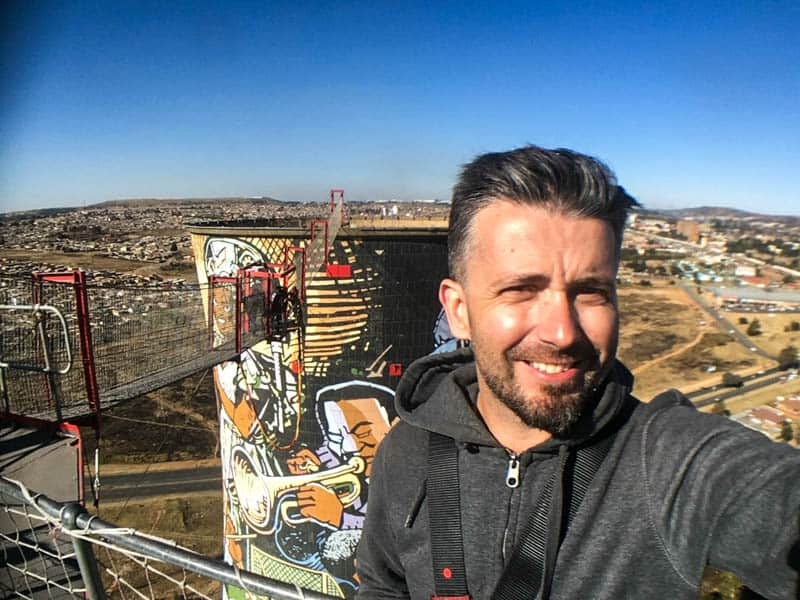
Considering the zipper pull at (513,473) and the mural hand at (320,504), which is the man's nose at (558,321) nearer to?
the zipper pull at (513,473)

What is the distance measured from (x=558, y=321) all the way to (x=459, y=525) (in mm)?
680

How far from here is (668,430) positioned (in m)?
1.38

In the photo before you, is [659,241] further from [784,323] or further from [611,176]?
[611,176]

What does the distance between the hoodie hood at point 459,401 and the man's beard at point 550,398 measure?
1.5 inches

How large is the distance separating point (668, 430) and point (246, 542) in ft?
31.6

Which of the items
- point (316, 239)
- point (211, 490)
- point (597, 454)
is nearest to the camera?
point (597, 454)

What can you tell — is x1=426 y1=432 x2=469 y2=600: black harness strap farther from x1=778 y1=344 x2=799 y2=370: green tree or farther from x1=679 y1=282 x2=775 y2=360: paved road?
Answer: x1=679 y1=282 x2=775 y2=360: paved road

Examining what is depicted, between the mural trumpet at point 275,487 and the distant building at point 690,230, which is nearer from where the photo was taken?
the mural trumpet at point 275,487

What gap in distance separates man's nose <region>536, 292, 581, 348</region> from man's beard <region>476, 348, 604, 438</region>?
0.18 ft

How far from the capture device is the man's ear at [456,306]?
1.64m

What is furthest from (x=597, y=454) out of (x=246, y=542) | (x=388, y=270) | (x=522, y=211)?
(x=246, y=542)

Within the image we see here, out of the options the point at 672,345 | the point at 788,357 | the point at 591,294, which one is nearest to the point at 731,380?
the point at 788,357

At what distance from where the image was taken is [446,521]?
1.53 m

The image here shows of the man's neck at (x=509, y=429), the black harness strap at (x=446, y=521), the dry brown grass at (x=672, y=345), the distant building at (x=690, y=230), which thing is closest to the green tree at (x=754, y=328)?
the dry brown grass at (x=672, y=345)
